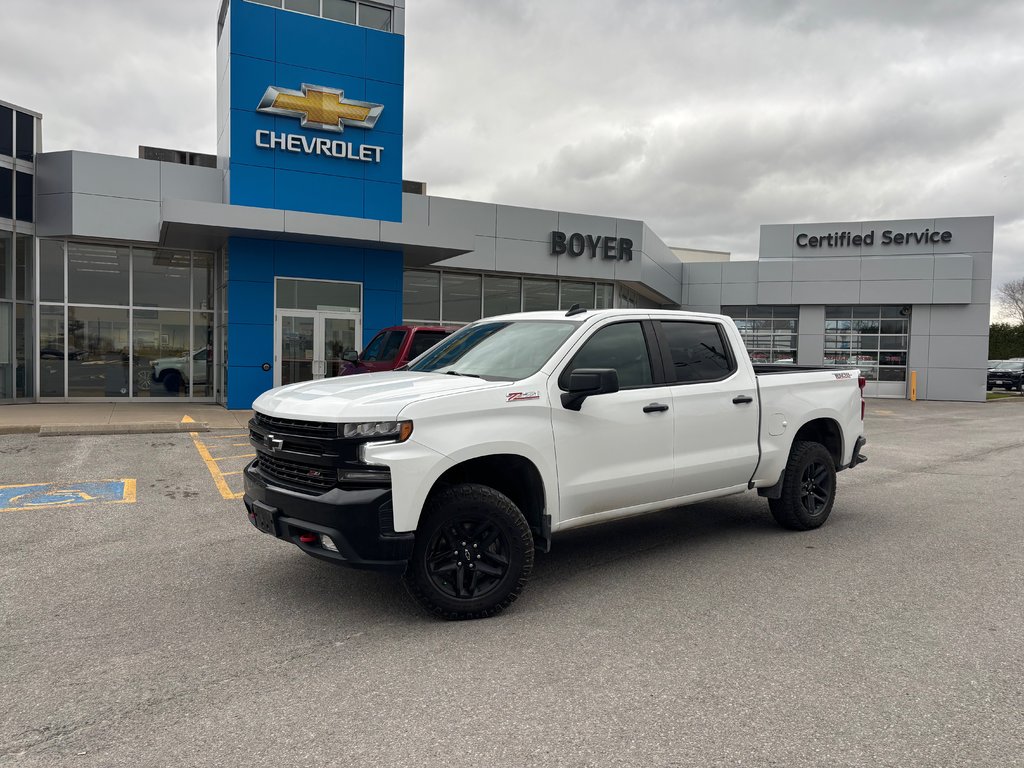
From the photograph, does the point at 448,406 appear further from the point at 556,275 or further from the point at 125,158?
the point at 556,275

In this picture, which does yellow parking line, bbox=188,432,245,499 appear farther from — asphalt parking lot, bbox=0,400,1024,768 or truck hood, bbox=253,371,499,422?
truck hood, bbox=253,371,499,422

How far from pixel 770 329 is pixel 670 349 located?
27.7 m

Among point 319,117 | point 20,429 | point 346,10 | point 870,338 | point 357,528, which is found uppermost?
point 346,10

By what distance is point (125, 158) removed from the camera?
16.2 metres

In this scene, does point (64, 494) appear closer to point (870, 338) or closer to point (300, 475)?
point (300, 475)

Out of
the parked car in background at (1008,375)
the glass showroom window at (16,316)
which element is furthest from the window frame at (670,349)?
the parked car in background at (1008,375)

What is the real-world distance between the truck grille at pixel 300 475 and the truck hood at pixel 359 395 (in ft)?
0.98

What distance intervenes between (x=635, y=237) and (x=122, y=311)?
50.3 ft

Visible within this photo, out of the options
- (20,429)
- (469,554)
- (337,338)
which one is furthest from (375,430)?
(337,338)

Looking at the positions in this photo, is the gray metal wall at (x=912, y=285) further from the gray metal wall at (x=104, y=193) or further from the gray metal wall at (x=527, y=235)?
the gray metal wall at (x=104, y=193)

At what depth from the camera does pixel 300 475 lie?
433 centimetres

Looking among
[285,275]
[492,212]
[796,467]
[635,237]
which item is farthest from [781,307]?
[796,467]

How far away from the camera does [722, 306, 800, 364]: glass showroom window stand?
30953 mm

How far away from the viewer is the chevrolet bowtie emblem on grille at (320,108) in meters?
A: 16.1
